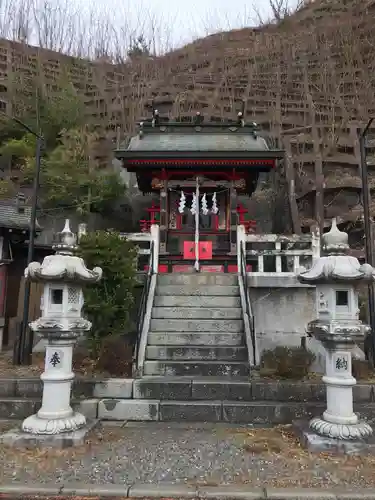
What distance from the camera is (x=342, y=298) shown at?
643cm

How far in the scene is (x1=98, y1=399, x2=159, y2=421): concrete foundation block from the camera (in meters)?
7.01

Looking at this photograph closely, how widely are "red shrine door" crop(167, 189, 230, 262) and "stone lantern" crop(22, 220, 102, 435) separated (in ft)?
24.9

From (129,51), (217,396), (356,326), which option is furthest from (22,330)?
(129,51)

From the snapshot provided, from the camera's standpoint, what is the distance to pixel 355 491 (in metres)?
4.45

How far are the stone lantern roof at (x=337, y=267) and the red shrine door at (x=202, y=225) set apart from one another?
7.67m

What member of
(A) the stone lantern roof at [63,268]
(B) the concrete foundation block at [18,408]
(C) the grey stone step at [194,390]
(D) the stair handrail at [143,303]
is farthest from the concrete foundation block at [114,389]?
(A) the stone lantern roof at [63,268]

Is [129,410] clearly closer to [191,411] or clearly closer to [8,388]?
[191,411]

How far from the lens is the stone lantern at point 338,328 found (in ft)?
19.2

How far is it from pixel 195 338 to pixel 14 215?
900 cm

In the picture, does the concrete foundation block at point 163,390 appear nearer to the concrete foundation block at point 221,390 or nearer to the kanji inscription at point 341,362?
the concrete foundation block at point 221,390

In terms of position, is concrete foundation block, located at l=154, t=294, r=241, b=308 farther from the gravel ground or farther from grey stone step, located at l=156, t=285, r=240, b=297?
the gravel ground

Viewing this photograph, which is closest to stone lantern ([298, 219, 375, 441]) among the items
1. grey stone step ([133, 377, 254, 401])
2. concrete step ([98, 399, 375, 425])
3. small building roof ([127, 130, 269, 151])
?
concrete step ([98, 399, 375, 425])

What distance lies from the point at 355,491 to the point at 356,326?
2.37m

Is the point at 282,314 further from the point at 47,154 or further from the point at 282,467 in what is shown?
the point at 47,154
